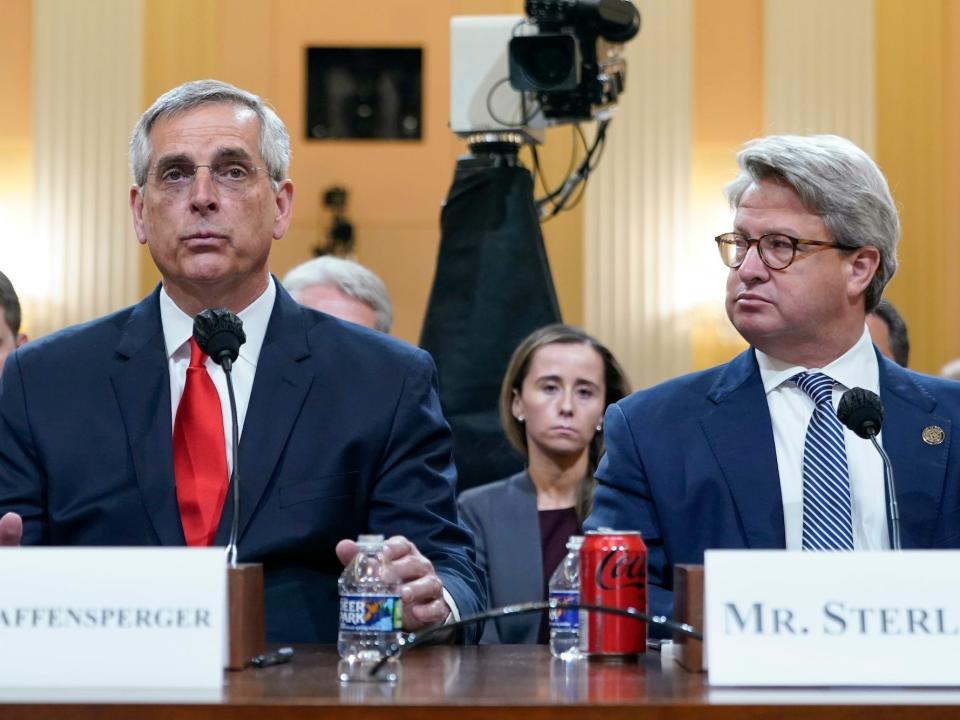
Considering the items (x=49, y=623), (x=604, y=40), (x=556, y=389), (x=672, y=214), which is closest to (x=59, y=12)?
(x=672, y=214)

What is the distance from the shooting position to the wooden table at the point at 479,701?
1483mm

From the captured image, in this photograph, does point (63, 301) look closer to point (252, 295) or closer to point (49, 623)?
point (252, 295)

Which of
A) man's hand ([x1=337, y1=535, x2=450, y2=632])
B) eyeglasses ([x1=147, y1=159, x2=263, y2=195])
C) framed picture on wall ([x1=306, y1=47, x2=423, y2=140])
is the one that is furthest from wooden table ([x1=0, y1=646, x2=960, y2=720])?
framed picture on wall ([x1=306, y1=47, x2=423, y2=140])

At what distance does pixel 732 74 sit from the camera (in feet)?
27.2

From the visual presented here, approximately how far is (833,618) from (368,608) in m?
0.60

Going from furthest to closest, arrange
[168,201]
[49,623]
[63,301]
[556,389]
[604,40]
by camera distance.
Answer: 1. [63,301]
2. [604,40]
3. [556,389]
4. [168,201]
5. [49,623]

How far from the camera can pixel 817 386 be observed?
104 inches

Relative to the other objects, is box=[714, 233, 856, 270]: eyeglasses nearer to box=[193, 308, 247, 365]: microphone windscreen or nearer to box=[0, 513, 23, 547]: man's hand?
box=[193, 308, 247, 365]: microphone windscreen

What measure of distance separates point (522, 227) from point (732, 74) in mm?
4235

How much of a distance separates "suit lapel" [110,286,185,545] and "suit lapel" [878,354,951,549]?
1238 mm

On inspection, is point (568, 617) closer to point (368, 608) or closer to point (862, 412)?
point (368, 608)

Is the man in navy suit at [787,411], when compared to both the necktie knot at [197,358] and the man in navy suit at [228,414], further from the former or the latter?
the necktie knot at [197,358]

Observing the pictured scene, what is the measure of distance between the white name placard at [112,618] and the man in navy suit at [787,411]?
42.1 inches

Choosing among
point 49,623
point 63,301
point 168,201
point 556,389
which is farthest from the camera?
point 63,301
